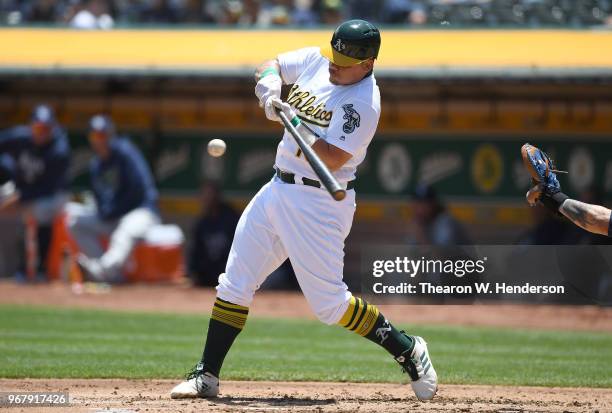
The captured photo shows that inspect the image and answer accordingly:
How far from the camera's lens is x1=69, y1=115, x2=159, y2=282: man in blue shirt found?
41.7ft

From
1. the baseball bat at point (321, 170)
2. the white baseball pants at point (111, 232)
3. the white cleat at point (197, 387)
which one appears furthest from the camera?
the white baseball pants at point (111, 232)

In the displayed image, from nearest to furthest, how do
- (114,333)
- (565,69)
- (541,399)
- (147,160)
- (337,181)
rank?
(337,181)
(541,399)
(114,333)
(565,69)
(147,160)

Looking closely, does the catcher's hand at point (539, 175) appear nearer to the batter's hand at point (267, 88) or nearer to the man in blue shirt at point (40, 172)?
the batter's hand at point (267, 88)

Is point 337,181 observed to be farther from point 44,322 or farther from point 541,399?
point 44,322

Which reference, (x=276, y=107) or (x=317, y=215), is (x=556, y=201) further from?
(x=276, y=107)

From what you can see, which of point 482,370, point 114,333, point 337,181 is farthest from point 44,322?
point 337,181

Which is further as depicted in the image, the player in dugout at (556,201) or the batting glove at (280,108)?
the player in dugout at (556,201)

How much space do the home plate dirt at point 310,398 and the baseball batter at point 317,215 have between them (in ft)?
0.66

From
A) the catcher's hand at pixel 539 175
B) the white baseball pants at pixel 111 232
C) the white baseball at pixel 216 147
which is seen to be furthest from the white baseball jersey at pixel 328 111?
the white baseball pants at pixel 111 232

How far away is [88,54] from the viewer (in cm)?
1308

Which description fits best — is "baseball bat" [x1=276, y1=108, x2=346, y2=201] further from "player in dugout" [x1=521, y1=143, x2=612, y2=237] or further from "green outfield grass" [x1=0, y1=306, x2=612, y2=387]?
"green outfield grass" [x1=0, y1=306, x2=612, y2=387]

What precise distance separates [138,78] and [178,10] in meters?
1.32

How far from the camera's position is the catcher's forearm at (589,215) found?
228 inches

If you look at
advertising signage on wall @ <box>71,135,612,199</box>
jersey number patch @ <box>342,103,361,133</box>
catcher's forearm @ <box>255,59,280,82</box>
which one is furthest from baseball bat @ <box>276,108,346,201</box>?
advertising signage on wall @ <box>71,135,612,199</box>
